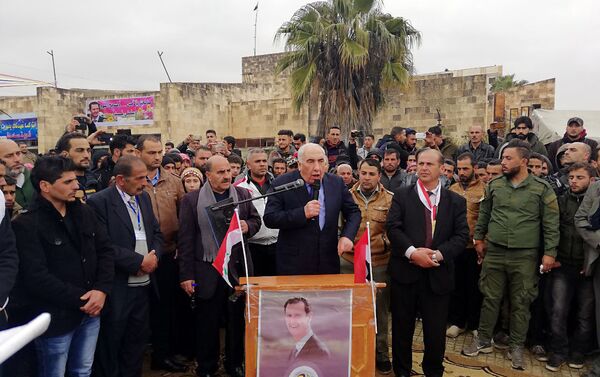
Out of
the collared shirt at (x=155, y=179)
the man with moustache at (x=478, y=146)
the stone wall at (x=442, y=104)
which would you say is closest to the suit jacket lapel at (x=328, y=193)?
the collared shirt at (x=155, y=179)

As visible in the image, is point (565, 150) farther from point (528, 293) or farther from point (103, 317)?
point (103, 317)

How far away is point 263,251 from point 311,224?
3.36 ft

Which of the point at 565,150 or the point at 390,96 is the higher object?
the point at 390,96

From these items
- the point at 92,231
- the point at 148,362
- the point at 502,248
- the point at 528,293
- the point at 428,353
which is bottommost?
the point at 148,362

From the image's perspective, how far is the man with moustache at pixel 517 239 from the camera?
4.07 metres

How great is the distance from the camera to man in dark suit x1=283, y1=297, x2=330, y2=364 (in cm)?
291

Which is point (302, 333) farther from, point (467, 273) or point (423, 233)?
A: point (467, 273)

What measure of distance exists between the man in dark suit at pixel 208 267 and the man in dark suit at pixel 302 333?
0.83m

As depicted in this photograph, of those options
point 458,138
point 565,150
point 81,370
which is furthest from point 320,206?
point 458,138

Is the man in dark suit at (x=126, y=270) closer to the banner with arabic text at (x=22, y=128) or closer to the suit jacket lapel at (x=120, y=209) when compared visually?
the suit jacket lapel at (x=120, y=209)

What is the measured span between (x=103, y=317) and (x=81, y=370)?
0.37 metres

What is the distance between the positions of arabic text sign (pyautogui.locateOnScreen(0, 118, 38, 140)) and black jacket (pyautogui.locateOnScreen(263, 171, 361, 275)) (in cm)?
2133

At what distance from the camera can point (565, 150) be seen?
16.4 feet

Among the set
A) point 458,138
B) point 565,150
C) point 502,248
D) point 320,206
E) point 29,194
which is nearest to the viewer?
point 320,206
